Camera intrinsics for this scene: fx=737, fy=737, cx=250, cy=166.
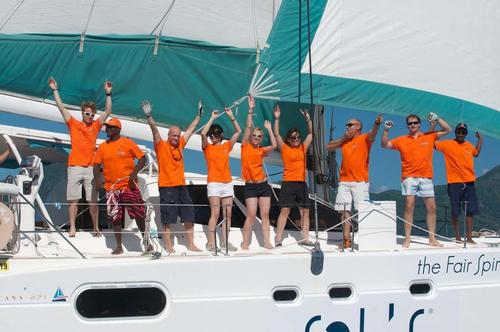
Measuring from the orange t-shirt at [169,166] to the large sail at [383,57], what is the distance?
1.19m

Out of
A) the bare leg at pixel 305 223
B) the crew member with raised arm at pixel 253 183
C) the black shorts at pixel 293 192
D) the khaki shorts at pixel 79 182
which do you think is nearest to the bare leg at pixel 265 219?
the crew member with raised arm at pixel 253 183

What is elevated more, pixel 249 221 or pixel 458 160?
pixel 458 160

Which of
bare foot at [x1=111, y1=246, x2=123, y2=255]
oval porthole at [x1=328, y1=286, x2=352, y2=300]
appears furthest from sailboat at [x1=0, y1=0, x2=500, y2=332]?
bare foot at [x1=111, y1=246, x2=123, y2=255]

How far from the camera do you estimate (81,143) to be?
6.74 meters

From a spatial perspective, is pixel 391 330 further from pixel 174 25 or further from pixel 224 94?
pixel 174 25

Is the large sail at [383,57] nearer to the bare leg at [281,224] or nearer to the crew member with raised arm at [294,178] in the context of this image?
the crew member with raised arm at [294,178]

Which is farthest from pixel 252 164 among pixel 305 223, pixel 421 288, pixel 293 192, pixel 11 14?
pixel 11 14

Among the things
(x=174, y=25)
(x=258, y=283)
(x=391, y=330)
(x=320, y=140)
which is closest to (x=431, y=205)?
(x=391, y=330)

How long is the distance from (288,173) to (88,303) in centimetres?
238

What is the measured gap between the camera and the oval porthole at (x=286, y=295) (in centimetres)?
578

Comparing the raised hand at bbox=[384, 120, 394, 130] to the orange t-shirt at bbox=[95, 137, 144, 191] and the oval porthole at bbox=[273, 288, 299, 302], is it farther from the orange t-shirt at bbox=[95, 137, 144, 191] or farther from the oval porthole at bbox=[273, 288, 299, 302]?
the orange t-shirt at bbox=[95, 137, 144, 191]

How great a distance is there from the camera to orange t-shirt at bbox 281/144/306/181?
6914 millimetres

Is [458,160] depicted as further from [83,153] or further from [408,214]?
[83,153]

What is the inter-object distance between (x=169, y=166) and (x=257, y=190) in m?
0.90
